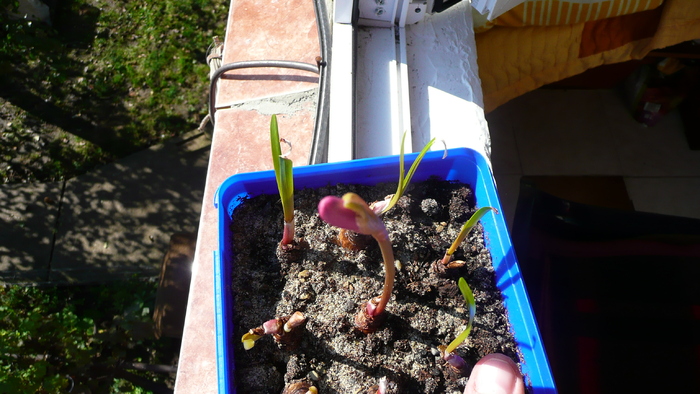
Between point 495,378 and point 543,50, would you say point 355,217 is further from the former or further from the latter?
point 543,50

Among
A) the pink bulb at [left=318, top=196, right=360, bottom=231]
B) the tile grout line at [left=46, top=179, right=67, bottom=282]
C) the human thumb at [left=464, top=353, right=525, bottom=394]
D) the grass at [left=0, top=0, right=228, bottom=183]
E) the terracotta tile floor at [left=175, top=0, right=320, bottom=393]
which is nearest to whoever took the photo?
the pink bulb at [left=318, top=196, right=360, bottom=231]

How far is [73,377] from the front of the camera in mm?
1233

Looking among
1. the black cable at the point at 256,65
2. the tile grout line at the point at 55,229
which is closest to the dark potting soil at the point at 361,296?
the black cable at the point at 256,65

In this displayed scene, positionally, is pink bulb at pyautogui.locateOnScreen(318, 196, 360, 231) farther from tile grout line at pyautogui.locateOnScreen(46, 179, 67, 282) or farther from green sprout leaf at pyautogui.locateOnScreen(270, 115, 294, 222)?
tile grout line at pyautogui.locateOnScreen(46, 179, 67, 282)

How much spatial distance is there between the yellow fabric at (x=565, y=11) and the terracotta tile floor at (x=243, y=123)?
18.6 inches

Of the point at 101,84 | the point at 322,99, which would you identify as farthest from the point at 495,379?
the point at 101,84

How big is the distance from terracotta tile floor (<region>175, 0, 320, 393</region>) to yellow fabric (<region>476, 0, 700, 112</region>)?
429 millimetres

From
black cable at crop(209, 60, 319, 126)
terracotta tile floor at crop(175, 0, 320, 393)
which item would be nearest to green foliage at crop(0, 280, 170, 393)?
terracotta tile floor at crop(175, 0, 320, 393)

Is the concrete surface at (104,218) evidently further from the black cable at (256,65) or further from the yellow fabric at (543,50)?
the yellow fabric at (543,50)

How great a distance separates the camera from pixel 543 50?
3.67 feet

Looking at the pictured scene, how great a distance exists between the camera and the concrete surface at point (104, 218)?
185 cm

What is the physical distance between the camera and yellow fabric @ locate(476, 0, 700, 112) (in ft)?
3.52

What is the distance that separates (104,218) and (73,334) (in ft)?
2.32

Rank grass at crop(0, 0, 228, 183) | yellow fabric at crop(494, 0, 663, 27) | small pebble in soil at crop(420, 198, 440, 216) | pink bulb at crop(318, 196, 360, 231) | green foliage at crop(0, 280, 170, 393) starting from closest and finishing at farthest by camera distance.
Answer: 1. pink bulb at crop(318, 196, 360, 231)
2. small pebble in soil at crop(420, 198, 440, 216)
3. yellow fabric at crop(494, 0, 663, 27)
4. green foliage at crop(0, 280, 170, 393)
5. grass at crop(0, 0, 228, 183)
